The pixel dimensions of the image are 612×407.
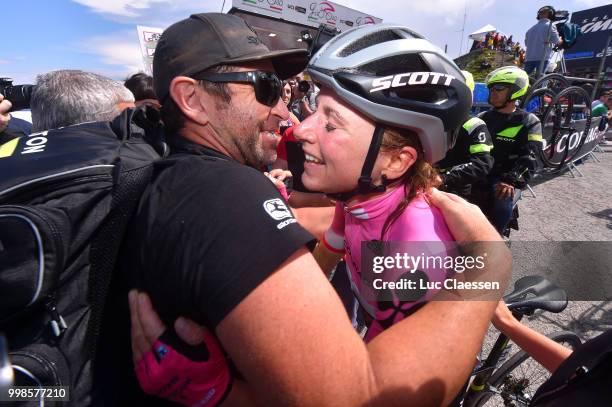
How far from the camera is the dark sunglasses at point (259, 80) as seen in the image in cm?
153

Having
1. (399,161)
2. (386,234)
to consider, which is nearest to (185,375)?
(386,234)

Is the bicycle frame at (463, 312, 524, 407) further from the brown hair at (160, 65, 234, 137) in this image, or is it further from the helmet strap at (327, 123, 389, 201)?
the brown hair at (160, 65, 234, 137)

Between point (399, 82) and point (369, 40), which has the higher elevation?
point (369, 40)

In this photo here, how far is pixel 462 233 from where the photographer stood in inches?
49.0

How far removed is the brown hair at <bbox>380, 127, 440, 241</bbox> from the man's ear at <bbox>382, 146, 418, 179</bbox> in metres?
0.02

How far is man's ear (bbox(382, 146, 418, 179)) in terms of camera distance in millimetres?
1560

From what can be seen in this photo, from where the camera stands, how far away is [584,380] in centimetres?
92

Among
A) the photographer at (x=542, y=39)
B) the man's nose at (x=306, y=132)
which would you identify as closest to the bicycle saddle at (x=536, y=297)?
the man's nose at (x=306, y=132)

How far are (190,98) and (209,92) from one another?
96 mm

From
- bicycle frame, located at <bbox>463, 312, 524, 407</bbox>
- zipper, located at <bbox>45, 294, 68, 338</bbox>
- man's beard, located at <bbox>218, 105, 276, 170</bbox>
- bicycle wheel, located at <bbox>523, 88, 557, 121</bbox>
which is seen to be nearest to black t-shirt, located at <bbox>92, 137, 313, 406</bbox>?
zipper, located at <bbox>45, 294, 68, 338</bbox>

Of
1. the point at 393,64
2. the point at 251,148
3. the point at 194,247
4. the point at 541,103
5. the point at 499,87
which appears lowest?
the point at 541,103

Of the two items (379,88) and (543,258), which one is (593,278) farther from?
(379,88)

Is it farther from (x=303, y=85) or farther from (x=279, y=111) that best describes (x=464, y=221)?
(x=303, y=85)

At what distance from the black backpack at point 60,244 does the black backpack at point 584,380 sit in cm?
144
